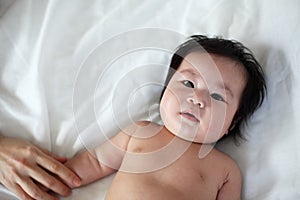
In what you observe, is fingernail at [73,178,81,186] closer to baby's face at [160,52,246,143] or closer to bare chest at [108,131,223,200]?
bare chest at [108,131,223,200]

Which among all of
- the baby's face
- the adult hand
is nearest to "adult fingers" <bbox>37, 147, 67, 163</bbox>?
the adult hand

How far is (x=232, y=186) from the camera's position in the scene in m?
1.03

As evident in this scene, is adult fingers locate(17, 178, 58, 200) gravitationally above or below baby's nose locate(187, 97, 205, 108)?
below

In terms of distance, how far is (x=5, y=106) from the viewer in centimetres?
105

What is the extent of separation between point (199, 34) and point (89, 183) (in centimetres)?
47

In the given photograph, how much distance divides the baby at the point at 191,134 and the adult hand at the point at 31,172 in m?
0.05

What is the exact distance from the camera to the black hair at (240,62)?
3.45 ft

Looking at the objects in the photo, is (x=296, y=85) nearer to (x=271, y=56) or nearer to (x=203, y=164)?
(x=271, y=56)

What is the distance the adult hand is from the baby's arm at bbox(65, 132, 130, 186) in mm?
27

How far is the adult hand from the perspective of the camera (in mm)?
963

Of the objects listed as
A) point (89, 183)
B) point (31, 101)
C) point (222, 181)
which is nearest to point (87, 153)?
point (89, 183)

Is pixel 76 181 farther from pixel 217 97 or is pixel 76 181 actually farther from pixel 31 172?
pixel 217 97

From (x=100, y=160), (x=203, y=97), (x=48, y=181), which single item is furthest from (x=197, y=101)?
(x=48, y=181)

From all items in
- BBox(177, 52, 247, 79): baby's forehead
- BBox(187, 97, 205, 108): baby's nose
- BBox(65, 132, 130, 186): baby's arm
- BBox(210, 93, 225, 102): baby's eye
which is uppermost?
BBox(177, 52, 247, 79): baby's forehead
